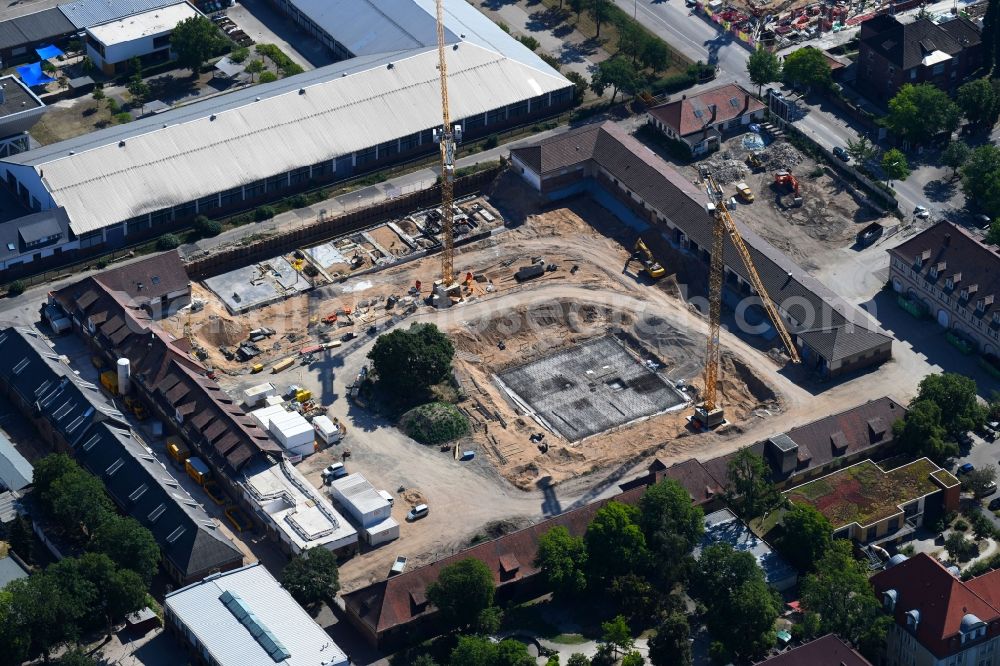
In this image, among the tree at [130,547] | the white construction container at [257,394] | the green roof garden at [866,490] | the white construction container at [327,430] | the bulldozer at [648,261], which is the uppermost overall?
the tree at [130,547]

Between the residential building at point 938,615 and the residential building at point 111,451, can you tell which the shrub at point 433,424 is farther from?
the residential building at point 938,615

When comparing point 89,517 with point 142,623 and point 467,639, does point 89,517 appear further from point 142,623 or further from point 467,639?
point 467,639

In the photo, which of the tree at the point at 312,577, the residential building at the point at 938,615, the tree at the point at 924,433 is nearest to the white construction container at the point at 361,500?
the tree at the point at 312,577

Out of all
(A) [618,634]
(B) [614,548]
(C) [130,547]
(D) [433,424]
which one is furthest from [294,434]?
(A) [618,634]

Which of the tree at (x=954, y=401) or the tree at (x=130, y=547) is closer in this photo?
the tree at (x=130, y=547)

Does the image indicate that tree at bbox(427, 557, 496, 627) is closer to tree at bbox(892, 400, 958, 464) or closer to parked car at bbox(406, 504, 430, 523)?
parked car at bbox(406, 504, 430, 523)

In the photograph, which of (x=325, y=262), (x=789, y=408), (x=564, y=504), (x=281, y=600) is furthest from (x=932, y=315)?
(x=281, y=600)

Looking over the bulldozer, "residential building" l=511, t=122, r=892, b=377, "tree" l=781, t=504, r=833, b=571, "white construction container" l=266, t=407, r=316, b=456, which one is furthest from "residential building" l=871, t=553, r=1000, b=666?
the bulldozer
